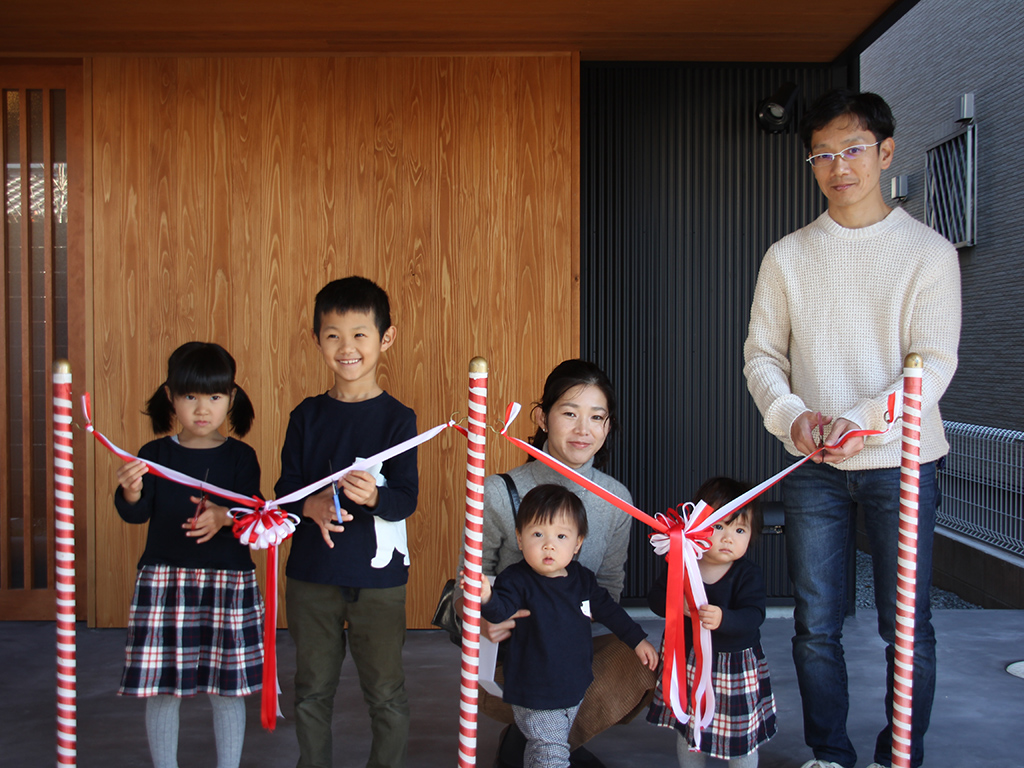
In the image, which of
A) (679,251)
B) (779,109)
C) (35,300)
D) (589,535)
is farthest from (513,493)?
(35,300)

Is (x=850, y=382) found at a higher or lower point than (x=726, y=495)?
higher

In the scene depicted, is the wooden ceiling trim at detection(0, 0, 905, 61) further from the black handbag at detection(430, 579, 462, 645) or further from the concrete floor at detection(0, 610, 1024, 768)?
the concrete floor at detection(0, 610, 1024, 768)

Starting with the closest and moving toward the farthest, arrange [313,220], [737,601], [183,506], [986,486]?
[737,601], [183,506], [313,220], [986,486]

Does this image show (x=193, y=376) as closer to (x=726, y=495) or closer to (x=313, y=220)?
(x=726, y=495)

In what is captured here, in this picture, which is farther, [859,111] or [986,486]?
[986,486]

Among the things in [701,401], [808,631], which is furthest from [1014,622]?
[808,631]

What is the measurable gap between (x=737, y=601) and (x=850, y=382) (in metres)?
0.62

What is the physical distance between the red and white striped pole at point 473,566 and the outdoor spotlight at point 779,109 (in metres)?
2.57

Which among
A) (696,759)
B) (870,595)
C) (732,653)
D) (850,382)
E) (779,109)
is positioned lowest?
(870,595)

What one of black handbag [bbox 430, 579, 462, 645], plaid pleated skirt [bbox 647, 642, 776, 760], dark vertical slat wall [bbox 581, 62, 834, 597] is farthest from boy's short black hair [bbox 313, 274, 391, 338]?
dark vertical slat wall [bbox 581, 62, 834, 597]

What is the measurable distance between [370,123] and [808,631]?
2601 mm

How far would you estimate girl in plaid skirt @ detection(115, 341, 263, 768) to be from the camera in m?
1.97

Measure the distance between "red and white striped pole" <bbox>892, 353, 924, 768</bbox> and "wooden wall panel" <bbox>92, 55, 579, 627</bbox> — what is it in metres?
1.91

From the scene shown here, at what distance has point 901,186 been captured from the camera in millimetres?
10773
